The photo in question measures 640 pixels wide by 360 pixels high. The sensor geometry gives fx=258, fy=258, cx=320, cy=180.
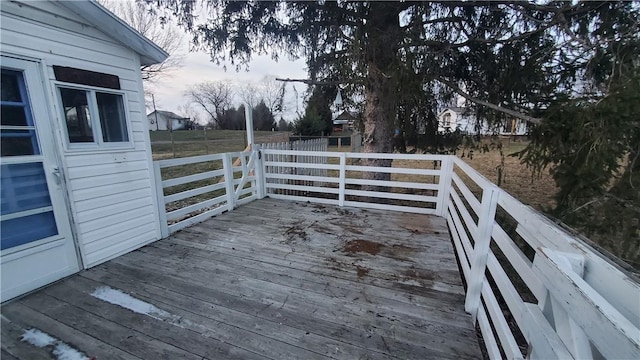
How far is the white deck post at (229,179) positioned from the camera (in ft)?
14.2

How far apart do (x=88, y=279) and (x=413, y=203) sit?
5.89m

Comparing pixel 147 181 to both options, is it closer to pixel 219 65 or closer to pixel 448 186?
pixel 219 65

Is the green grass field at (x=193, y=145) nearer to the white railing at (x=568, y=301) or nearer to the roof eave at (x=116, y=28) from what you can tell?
the roof eave at (x=116, y=28)

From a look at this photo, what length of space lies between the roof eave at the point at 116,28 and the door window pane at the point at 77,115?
0.71 metres

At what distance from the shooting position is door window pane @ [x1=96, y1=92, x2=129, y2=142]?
2.82 metres

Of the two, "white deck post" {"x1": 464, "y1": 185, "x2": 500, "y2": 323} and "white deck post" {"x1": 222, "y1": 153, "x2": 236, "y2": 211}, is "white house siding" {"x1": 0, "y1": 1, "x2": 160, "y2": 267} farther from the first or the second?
"white deck post" {"x1": 464, "y1": 185, "x2": 500, "y2": 323}

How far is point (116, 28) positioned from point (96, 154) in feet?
4.41

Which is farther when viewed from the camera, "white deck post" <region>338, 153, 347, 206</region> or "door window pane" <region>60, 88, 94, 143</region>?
Answer: "white deck post" <region>338, 153, 347, 206</region>

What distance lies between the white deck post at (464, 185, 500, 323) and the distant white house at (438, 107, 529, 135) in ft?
8.47

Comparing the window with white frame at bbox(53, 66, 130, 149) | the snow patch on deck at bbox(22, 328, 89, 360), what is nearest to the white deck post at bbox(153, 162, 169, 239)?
the window with white frame at bbox(53, 66, 130, 149)

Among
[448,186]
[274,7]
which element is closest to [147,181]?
[274,7]

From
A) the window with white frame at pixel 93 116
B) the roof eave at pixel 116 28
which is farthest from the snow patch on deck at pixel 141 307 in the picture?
the roof eave at pixel 116 28

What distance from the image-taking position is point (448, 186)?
4.13 meters

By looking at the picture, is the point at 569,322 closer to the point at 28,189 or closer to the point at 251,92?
the point at 28,189
